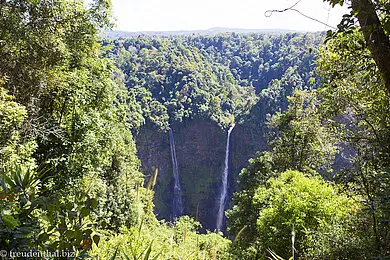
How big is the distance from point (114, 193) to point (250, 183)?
23.1ft

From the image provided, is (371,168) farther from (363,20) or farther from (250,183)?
(250,183)

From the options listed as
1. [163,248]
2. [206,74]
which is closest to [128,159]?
[163,248]

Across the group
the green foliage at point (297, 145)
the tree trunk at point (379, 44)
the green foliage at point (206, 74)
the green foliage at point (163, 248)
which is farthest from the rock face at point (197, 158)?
the tree trunk at point (379, 44)

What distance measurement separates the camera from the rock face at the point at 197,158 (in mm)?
39250

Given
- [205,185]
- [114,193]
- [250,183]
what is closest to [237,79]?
[205,185]

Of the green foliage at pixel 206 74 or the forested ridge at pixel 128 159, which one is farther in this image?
the green foliage at pixel 206 74

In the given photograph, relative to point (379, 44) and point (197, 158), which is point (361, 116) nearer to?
point (379, 44)

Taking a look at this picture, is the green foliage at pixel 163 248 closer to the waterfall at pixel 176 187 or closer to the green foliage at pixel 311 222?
the green foliage at pixel 311 222

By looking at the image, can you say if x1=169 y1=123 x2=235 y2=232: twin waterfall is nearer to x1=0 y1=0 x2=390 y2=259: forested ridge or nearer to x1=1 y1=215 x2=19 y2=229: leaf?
x1=0 y1=0 x2=390 y2=259: forested ridge

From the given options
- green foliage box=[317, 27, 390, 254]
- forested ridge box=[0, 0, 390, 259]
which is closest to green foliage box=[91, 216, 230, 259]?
forested ridge box=[0, 0, 390, 259]

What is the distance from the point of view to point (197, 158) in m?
42.0

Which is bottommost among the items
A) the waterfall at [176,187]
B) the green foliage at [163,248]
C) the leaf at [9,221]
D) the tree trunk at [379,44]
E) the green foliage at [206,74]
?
the waterfall at [176,187]

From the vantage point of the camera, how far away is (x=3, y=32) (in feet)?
16.1

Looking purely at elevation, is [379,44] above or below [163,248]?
above
